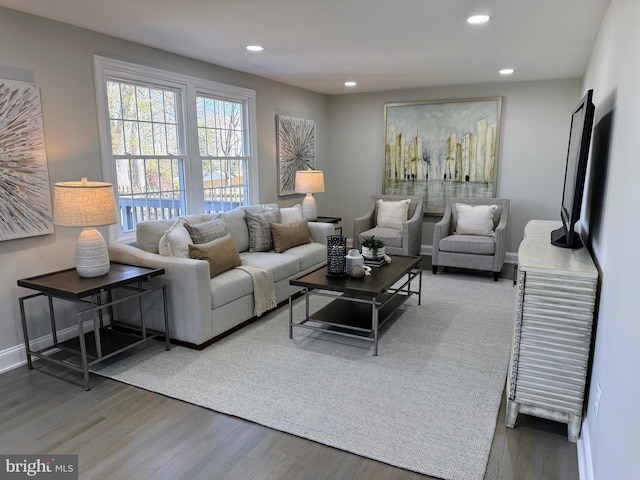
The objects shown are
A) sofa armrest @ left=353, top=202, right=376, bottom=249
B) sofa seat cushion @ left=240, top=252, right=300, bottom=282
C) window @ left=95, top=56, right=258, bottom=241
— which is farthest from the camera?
sofa armrest @ left=353, top=202, right=376, bottom=249

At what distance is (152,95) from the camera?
4.07 m

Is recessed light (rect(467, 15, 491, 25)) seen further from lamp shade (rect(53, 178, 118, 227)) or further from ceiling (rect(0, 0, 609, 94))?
lamp shade (rect(53, 178, 118, 227))

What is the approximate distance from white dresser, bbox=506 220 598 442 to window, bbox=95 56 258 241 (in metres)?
3.17

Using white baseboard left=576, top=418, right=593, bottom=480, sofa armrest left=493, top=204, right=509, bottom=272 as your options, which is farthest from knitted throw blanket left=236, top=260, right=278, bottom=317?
sofa armrest left=493, top=204, right=509, bottom=272

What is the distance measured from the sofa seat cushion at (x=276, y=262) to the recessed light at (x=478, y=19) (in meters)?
2.52

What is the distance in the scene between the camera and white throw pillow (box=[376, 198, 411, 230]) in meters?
6.03

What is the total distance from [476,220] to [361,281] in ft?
8.90

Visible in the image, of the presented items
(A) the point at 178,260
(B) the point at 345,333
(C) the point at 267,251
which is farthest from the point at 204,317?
(C) the point at 267,251

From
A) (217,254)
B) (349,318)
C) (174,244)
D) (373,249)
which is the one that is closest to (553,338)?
(349,318)

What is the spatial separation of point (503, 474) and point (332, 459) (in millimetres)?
787

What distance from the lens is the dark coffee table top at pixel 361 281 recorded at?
3.19 metres

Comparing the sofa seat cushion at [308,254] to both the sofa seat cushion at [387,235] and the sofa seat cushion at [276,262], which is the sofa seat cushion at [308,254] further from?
the sofa seat cushion at [387,235]

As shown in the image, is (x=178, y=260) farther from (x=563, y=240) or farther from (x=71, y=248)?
(x=563, y=240)

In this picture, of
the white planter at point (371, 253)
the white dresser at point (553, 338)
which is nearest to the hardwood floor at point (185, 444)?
the white dresser at point (553, 338)
